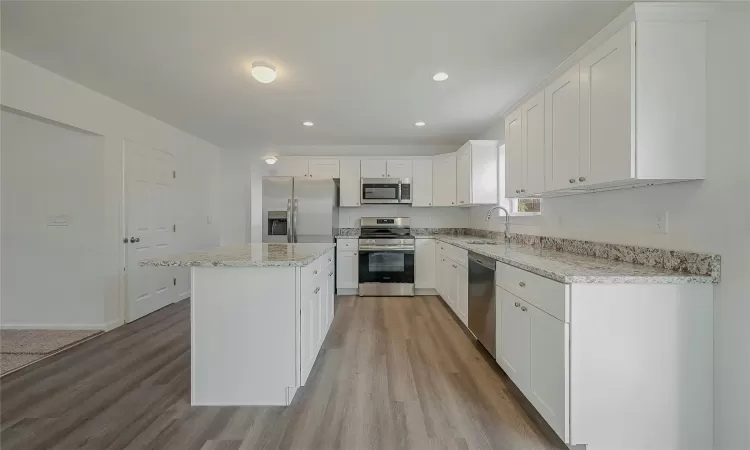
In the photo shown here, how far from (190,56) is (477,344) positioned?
338 centimetres

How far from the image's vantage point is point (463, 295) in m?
3.39

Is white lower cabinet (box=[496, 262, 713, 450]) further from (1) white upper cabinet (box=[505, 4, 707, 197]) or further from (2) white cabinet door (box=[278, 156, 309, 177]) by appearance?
(2) white cabinet door (box=[278, 156, 309, 177])

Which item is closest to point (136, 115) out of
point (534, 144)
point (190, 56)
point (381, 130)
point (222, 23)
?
point (190, 56)

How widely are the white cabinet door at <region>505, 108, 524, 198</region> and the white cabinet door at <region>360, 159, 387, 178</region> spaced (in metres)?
2.36

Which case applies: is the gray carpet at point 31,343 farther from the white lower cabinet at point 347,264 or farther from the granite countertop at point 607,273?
the granite countertop at point 607,273

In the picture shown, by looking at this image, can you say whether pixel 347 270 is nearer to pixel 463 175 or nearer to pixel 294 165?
pixel 294 165

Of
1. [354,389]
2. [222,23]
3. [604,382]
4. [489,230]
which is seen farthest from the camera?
[489,230]

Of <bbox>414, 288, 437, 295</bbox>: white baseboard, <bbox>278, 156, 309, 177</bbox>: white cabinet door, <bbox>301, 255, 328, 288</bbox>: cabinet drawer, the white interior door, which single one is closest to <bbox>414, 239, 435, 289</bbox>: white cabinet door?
<bbox>414, 288, 437, 295</bbox>: white baseboard

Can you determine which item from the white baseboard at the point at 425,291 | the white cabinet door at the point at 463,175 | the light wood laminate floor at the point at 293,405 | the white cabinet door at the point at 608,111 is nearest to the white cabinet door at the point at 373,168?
the white cabinet door at the point at 463,175

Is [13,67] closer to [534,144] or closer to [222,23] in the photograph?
[222,23]

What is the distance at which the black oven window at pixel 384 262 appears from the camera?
4.80 metres

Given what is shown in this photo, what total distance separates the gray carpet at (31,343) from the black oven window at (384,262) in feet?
10.5

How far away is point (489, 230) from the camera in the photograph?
439 centimetres

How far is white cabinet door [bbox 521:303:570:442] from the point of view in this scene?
5.15ft
